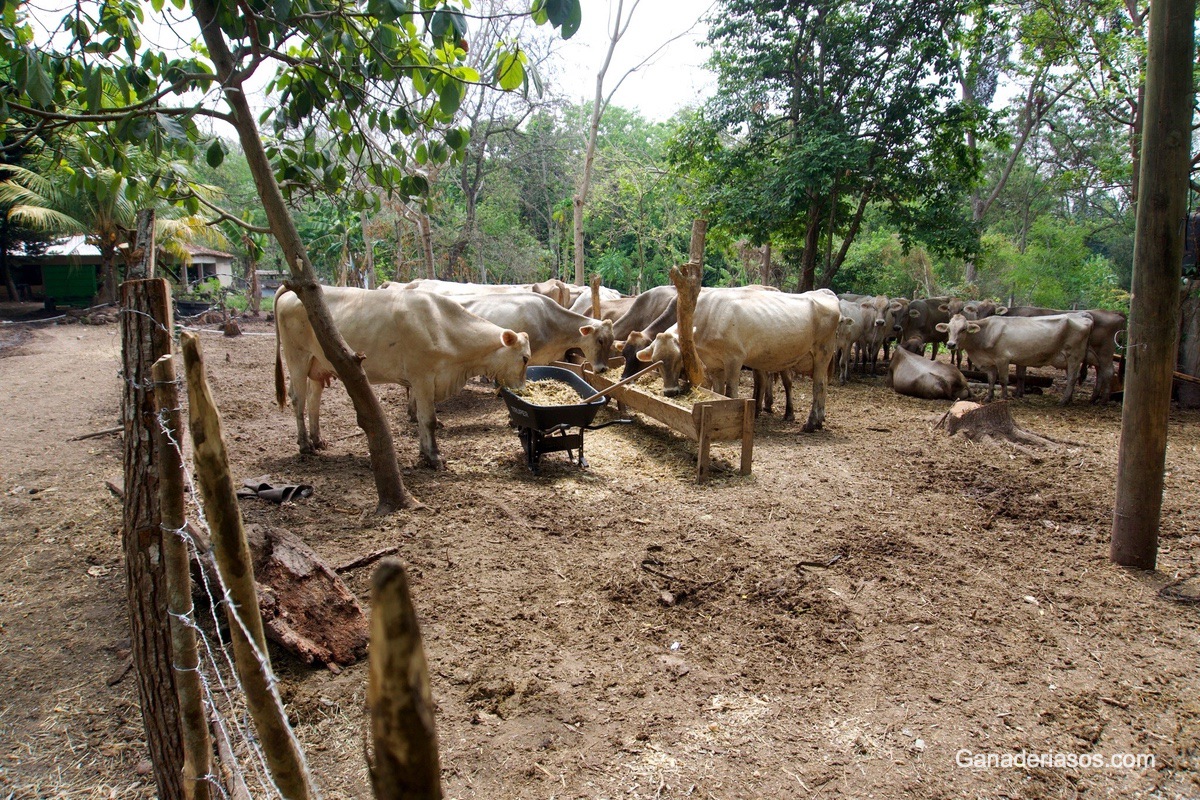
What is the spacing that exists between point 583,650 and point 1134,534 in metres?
3.97

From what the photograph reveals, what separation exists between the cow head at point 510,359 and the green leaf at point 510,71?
4329 mm

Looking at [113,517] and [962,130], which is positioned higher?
[962,130]

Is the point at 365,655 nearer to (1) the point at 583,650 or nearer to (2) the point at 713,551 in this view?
(1) the point at 583,650

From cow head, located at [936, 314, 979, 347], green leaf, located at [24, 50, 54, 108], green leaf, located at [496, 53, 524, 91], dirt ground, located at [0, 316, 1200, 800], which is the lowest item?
dirt ground, located at [0, 316, 1200, 800]

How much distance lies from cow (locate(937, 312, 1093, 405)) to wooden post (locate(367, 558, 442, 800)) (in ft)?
41.2

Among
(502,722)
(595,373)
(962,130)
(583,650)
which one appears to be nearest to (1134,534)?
(583,650)

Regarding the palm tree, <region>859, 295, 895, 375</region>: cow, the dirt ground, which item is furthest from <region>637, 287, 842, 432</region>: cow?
the palm tree

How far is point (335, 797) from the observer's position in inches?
107

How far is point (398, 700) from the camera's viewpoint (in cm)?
93

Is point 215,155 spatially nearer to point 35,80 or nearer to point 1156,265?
point 35,80

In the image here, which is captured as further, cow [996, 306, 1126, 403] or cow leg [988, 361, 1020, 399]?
cow leg [988, 361, 1020, 399]

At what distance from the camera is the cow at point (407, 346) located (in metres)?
7.01

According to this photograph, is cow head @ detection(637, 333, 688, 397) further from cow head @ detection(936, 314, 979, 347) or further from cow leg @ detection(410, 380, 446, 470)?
cow head @ detection(936, 314, 979, 347)

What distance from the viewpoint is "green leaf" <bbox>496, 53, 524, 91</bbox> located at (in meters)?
3.07
